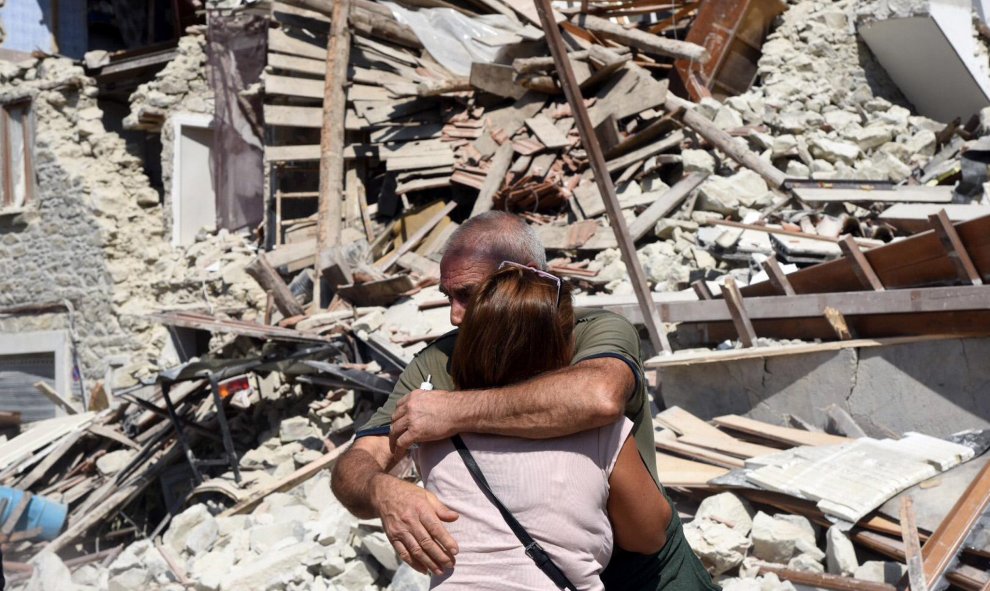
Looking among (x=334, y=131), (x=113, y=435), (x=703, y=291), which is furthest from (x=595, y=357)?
(x=334, y=131)

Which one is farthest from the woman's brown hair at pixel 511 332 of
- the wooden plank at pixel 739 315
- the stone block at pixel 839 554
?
the wooden plank at pixel 739 315

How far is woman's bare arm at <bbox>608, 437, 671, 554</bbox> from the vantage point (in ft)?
5.73

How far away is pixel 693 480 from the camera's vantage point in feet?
15.9

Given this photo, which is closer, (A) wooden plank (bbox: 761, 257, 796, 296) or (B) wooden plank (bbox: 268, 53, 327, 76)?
(A) wooden plank (bbox: 761, 257, 796, 296)

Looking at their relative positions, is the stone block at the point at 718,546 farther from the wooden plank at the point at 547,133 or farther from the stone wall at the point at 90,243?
the stone wall at the point at 90,243

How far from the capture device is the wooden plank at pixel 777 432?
204 inches

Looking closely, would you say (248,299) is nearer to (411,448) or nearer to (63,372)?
(63,372)

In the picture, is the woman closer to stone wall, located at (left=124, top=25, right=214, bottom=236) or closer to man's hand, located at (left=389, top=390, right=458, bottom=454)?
man's hand, located at (left=389, top=390, right=458, bottom=454)

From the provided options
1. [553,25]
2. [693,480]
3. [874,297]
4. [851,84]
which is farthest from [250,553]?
[851,84]

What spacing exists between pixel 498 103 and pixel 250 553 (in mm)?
6940

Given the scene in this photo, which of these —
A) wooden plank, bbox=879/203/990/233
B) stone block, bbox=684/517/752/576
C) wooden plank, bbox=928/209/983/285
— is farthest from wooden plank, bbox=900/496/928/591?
wooden plank, bbox=879/203/990/233

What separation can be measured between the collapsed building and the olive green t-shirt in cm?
237

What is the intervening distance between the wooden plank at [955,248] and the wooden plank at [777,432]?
1163 mm

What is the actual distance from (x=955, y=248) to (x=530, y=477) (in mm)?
4213
